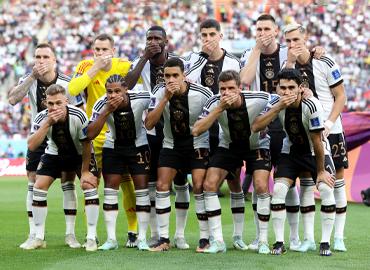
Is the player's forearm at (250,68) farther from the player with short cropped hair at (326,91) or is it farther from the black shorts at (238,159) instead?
the black shorts at (238,159)

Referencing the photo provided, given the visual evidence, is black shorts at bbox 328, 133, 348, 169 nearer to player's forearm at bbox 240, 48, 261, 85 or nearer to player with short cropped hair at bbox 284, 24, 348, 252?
player with short cropped hair at bbox 284, 24, 348, 252

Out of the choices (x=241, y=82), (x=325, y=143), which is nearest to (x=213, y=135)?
(x=241, y=82)

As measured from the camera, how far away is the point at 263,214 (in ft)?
28.7

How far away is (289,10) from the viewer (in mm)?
33781

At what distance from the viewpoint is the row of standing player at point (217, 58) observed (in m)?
9.33

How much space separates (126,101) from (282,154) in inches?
65.1

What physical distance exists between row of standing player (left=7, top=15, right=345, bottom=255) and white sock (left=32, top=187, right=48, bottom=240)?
4.62 ft

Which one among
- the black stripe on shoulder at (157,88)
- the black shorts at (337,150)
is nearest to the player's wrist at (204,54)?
the black stripe on shoulder at (157,88)

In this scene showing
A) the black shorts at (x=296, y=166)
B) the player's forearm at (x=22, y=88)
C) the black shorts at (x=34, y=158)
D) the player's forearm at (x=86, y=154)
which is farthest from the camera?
the black shorts at (x=34, y=158)

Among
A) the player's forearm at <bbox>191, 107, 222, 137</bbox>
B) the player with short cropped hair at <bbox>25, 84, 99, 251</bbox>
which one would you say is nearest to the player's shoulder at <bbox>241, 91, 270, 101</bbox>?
the player's forearm at <bbox>191, 107, 222, 137</bbox>

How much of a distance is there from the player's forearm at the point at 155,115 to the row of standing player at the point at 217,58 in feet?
2.56

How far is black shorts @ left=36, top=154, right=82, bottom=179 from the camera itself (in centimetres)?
928

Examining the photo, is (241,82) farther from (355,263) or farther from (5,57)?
(5,57)

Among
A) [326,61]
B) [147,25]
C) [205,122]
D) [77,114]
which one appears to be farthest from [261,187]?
[147,25]
